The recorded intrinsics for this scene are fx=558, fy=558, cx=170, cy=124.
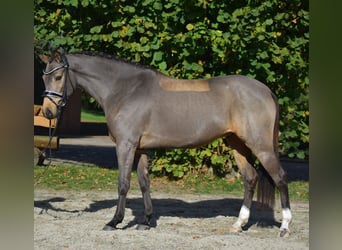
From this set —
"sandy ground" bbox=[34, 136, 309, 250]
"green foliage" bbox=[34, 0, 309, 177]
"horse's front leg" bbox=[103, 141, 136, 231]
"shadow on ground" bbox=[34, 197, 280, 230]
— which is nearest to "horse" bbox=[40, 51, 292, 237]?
"horse's front leg" bbox=[103, 141, 136, 231]

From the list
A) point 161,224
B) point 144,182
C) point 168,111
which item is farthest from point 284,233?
point 168,111

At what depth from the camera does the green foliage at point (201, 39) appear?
29.4ft

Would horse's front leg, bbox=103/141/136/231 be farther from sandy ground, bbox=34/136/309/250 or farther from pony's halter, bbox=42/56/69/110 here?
pony's halter, bbox=42/56/69/110

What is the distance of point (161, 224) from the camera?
649 centimetres

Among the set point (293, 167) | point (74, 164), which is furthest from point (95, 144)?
point (293, 167)

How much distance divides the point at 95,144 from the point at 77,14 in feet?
25.4

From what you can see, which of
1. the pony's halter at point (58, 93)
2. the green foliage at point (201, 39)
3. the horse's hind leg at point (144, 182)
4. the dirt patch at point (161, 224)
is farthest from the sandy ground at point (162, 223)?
the green foliage at point (201, 39)

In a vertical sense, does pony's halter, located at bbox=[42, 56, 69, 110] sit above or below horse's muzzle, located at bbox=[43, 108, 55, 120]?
above

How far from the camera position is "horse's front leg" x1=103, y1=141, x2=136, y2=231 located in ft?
19.8

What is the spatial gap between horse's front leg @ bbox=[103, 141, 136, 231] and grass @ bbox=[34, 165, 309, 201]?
3099mm

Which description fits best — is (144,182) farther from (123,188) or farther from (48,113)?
(48,113)

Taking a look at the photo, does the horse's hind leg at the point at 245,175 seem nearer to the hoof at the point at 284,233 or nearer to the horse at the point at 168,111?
the horse at the point at 168,111

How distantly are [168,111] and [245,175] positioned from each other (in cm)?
116
